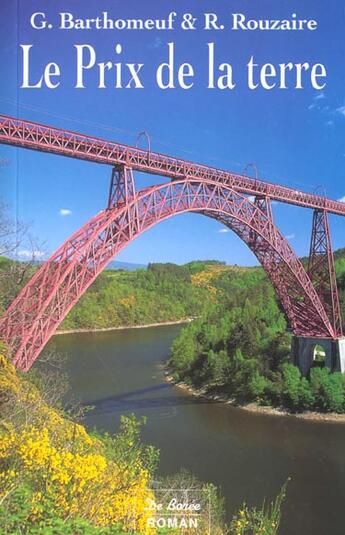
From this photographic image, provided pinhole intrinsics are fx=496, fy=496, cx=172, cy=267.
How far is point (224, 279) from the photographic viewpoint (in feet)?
300

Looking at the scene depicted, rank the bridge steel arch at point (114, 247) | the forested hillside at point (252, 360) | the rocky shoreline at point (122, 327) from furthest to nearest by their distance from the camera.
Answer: the rocky shoreline at point (122, 327)
the forested hillside at point (252, 360)
the bridge steel arch at point (114, 247)

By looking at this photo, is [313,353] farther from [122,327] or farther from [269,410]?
[122,327]

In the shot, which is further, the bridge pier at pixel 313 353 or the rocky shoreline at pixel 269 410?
the bridge pier at pixel 313 353

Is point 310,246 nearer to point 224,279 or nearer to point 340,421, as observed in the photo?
point 340,421

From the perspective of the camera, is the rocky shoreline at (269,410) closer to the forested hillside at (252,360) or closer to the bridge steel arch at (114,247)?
the forested hillside at (252,360)

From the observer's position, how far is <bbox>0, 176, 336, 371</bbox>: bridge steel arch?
1032 centimetres

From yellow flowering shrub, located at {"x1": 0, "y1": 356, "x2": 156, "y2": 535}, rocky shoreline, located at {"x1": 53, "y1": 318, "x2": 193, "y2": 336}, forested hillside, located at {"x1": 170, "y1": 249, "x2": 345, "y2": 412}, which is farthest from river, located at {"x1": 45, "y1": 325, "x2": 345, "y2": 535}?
rocky shoreline, located at {"x1": 53, "y1": 318, "x2": 193, "y2": 336}

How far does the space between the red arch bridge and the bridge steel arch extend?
0.02 metres

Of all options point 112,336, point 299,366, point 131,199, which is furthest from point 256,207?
point 112,336

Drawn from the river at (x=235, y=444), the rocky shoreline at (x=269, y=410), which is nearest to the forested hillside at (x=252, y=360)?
the rocky shoreline at (x=269, y=410)

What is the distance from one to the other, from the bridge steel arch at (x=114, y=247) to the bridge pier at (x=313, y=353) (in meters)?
3.29

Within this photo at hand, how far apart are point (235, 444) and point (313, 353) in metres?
7.30

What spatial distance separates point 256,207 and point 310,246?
5135mm

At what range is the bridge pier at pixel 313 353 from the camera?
21.6m
